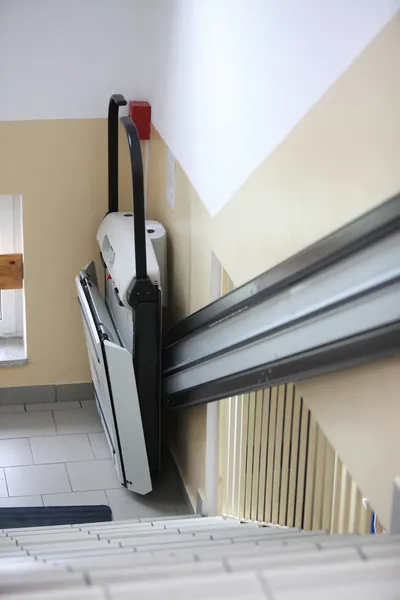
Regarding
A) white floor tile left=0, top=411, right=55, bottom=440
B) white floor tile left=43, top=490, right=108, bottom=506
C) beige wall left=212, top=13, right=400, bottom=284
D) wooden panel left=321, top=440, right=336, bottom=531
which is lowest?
white floor tile left=43, top=490, right=108, bottom=506

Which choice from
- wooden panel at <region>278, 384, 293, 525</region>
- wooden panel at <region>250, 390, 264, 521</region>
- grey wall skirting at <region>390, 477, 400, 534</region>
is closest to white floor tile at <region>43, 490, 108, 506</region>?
wooden panel at <region>250, 390, 264, 521</region>

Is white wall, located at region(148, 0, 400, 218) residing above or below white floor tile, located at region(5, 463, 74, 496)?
above

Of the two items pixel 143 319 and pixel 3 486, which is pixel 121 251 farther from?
pixel 3 486

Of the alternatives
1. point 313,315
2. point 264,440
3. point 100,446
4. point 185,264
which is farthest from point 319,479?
point 100,446

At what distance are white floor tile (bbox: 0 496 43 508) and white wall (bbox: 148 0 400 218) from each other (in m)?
2.23

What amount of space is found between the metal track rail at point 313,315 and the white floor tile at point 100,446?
1.95 m

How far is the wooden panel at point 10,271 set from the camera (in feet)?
20.7

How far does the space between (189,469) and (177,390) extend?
33.5 inches

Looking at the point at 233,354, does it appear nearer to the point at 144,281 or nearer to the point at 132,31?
the point at 144,281

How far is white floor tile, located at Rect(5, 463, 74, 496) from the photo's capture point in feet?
18.0

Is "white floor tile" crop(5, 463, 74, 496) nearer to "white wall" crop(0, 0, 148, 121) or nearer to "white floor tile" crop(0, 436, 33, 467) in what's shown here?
"white floor tile" crop(0, 436, 33, 467)

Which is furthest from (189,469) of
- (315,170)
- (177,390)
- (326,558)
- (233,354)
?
(326,558)

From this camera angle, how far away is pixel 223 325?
152 inches

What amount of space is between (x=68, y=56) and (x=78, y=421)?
2643mm
